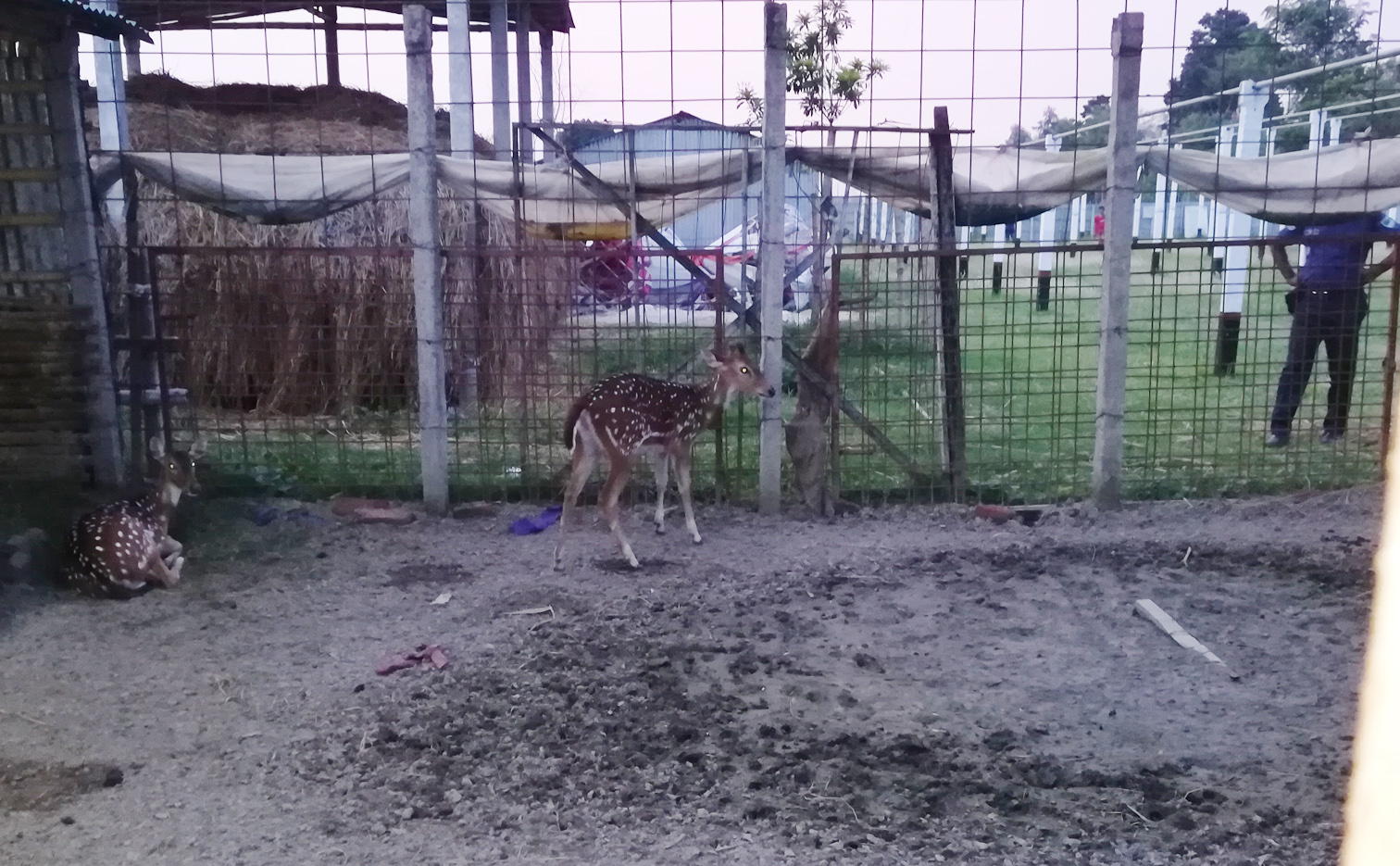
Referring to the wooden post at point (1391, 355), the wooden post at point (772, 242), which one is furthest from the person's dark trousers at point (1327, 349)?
the wooden post at point (772, 242)

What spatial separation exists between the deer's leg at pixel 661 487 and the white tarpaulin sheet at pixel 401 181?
5.60 feet

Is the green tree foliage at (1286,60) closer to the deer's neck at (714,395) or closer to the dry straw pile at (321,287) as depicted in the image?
the deer's neck at (714,395)

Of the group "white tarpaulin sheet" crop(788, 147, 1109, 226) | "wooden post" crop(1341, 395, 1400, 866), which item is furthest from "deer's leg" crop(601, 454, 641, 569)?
"wooden post" crop(1341, 395, 1400, 866)

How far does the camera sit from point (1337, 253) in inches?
371

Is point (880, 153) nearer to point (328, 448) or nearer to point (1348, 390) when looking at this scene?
point (1348, 390)

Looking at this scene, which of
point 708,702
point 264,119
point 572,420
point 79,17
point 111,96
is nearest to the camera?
point 708,702

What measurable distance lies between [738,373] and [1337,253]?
5033 mm

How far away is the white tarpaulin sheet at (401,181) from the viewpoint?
8070 millimetres

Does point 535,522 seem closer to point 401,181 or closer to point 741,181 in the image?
point 401,181

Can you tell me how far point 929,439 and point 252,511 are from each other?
478 centimetres

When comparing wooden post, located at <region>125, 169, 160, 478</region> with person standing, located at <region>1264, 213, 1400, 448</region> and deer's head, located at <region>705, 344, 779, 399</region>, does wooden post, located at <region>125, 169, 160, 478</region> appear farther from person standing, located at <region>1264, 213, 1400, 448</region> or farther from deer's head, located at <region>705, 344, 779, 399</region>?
person standing, located at <region>1264, 213, 1400, 448</region>

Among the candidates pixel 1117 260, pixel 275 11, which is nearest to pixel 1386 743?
pixel 1117 260

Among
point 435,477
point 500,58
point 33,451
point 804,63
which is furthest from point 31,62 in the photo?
point 804,63

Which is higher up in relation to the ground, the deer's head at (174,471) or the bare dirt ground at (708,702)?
the deer's head at (174,471)
